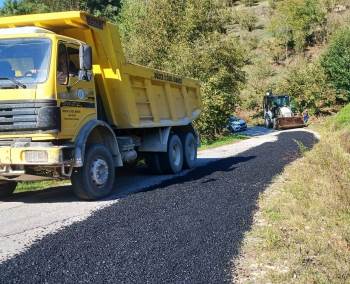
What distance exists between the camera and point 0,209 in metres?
8.16

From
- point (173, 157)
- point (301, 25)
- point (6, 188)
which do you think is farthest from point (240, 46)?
point (6, 188)

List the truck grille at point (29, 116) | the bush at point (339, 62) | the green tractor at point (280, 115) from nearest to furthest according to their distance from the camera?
the truck grille at point (29, 116)
the green tractor at point (280, 115)
the bush at point (339, 62)

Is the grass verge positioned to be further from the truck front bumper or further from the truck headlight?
the truck headlight

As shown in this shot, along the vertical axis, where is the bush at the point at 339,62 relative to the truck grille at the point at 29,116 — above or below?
above

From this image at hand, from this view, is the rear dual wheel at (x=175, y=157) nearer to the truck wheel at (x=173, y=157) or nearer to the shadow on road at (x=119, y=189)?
the truck wheel at (x=173, y=157)

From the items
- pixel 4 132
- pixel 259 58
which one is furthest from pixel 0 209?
pixel 259 58

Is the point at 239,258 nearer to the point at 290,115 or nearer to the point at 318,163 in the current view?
the point at 318,163

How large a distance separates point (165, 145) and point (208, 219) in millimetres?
4891

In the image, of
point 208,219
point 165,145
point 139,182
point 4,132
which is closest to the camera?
point 208,219

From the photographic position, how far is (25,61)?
7.84 metres

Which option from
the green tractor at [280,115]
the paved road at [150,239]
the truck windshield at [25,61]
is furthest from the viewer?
the green tractor at [280,115]

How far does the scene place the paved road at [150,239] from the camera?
471 centimetres

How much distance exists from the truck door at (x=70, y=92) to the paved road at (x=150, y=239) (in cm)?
135

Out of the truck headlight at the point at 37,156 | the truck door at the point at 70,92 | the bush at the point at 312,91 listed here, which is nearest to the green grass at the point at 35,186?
the truck door at the point at 70,92
